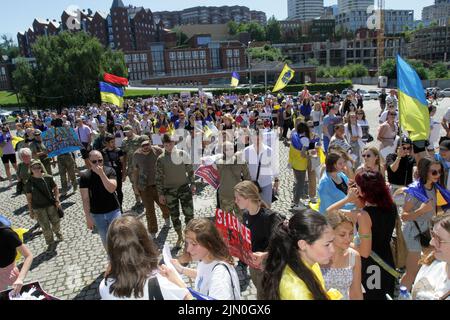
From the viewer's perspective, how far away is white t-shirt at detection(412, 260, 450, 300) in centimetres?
260

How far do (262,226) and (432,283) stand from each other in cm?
158

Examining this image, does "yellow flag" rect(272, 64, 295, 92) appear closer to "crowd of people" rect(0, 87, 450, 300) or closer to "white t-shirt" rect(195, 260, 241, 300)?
"crowd of people" rect(0, 87, 450, 300)

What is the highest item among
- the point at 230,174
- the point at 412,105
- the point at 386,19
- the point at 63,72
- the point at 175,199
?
the point at 386,19

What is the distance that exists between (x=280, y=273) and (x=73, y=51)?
167 feet

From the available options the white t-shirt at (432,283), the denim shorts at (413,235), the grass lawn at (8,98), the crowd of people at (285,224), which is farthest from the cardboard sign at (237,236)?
the grass lawn at (8,98)

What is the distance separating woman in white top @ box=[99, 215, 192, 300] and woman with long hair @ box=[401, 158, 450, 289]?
9.75 ft

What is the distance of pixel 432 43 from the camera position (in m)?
117

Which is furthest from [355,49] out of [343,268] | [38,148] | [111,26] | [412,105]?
[343,268]

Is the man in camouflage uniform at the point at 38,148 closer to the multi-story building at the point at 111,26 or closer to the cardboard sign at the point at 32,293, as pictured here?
the cardboard sign at the point at 32,293

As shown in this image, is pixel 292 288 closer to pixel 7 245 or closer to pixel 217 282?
pixel 217 282

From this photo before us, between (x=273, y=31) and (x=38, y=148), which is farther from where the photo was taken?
(x=273, y=31)

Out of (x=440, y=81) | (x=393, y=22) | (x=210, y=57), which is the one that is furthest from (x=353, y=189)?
(x=393, y=22)

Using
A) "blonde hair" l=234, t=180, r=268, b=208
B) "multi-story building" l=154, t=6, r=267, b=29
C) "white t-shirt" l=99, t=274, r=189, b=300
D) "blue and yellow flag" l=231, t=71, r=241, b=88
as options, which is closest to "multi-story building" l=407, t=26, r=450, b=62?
"multi-story building" l=154, t=6, r=267, b=29

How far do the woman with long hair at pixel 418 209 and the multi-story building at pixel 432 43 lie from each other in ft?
421
